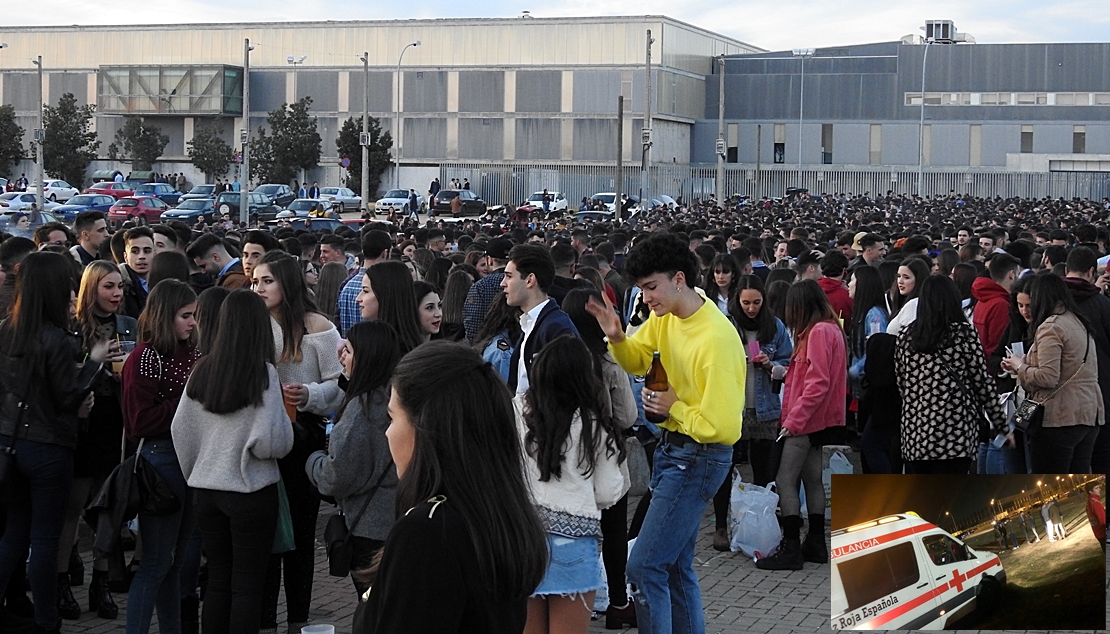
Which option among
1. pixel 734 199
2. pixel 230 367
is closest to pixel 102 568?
pixel 230 367

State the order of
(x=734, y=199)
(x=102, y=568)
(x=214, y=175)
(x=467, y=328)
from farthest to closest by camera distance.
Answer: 1. (x=214, y=175)
2. (x=734, y=199)
3. (x=467, y=328)
4. (x=102, y=568)

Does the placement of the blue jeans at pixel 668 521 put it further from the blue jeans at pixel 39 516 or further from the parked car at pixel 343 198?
the parked car at pixel 343 198

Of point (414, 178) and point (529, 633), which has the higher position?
point (414, 178)

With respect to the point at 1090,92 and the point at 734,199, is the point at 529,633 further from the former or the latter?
the point at 1090,92

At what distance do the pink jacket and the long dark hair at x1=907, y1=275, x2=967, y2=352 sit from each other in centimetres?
61

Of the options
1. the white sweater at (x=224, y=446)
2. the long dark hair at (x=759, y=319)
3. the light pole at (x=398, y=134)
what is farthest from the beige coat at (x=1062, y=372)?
the light pole at (x=398, y=134)

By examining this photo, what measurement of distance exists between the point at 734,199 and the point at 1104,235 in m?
37.0

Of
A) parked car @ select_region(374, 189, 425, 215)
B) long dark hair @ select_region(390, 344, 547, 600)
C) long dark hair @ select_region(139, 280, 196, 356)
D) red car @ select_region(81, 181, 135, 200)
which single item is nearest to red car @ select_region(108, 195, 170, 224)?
red car @ select_region(81, 181, 135, 200)

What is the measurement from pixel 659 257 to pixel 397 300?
1551 millimetres

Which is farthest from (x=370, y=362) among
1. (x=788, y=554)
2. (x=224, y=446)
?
(x=788, y=554)

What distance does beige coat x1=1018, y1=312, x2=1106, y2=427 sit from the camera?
25.6ft

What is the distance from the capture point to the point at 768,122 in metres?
77.4

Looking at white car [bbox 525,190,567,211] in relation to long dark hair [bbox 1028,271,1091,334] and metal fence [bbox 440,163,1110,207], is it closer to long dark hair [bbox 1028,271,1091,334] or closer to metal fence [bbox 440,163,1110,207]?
metal fence [bbox 440,163,1110,207]

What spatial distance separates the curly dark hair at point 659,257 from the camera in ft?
17.8
